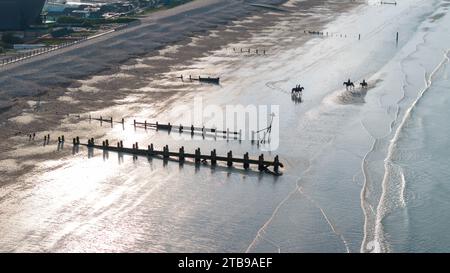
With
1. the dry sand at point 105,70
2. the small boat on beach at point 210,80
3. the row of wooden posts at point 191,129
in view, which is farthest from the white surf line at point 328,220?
the small boat on beach at point 210,80

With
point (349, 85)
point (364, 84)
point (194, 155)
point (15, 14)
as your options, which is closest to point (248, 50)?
point (349, 85)

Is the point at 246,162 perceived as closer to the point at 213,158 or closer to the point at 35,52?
the point at 213,158

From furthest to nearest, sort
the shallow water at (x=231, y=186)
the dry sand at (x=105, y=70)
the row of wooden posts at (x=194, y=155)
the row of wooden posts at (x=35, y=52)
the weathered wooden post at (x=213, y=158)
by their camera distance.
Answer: the row of wooden posts at (x=35, y=52) < the dry sand at (x=105, y=70) < the weathered wooden post at (x=213, y=158) < the row of wooden posts at (x=194, y=155) < the shallow water at (x=231, y=186)

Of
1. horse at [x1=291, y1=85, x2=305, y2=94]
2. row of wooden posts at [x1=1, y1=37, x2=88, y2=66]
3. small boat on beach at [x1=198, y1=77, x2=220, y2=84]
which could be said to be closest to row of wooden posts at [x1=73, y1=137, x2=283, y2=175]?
horse at [x1=291, y1=85, x2=305, y2=94]

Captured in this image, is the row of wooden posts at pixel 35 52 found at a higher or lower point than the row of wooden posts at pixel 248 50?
higher

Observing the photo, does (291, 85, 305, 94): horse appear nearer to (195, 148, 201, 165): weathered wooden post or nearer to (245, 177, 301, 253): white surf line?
(195, 148, 201, 165): weathered wooden post

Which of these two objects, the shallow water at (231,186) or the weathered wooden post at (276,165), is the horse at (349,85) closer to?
the shallow water at (231,186)
